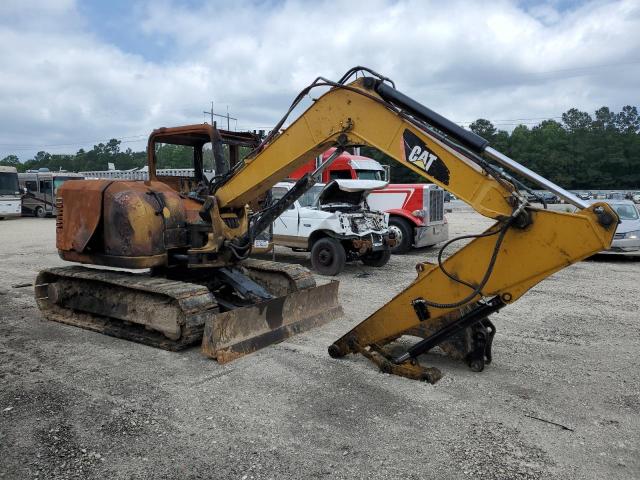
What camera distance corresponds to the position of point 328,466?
3.47 metres

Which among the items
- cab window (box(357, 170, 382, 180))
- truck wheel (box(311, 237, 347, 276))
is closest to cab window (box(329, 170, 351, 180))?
cab window (box(357, 170, 382, 180))

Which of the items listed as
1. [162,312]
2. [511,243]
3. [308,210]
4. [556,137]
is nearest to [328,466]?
[511,243]

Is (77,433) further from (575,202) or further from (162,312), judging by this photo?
(575,202)

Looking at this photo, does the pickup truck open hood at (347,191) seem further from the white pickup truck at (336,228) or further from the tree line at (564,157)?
the tree line at (564,157)

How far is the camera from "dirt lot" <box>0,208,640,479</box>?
3.49 metres

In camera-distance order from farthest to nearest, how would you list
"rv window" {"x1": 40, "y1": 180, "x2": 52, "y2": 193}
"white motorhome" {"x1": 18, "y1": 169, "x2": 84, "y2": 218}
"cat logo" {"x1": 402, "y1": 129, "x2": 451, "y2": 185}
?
"rv window" {"x1": 40, "y1": 180, "x2": 52, "y2": 193} → "white motorhome" {"x1": 18, "y1": 169, "x2": 84, "y2": 218} → "cat logo" {"x1": 402, "y1": 129, "x2": 451, "y2": 185}

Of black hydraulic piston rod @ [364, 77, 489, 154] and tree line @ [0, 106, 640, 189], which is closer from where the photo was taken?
black hydraulic piston rod @ [364, 77, 489, 154]

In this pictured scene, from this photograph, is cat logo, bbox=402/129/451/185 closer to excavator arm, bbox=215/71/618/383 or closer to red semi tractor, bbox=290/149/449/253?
excavator arm, bbox=215/71/618/383

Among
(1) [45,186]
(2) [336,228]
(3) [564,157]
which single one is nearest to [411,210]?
(2) [336,228]

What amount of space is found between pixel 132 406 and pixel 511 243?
3.41 metres

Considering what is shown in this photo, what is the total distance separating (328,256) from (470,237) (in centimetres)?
649

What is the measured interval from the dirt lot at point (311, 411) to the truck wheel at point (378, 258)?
506cm

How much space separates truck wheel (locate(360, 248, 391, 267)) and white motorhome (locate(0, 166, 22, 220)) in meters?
22.2

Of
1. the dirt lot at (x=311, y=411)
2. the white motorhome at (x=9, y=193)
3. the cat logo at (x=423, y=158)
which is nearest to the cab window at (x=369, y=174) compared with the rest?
the dirt lot at (x=311, y=411)
